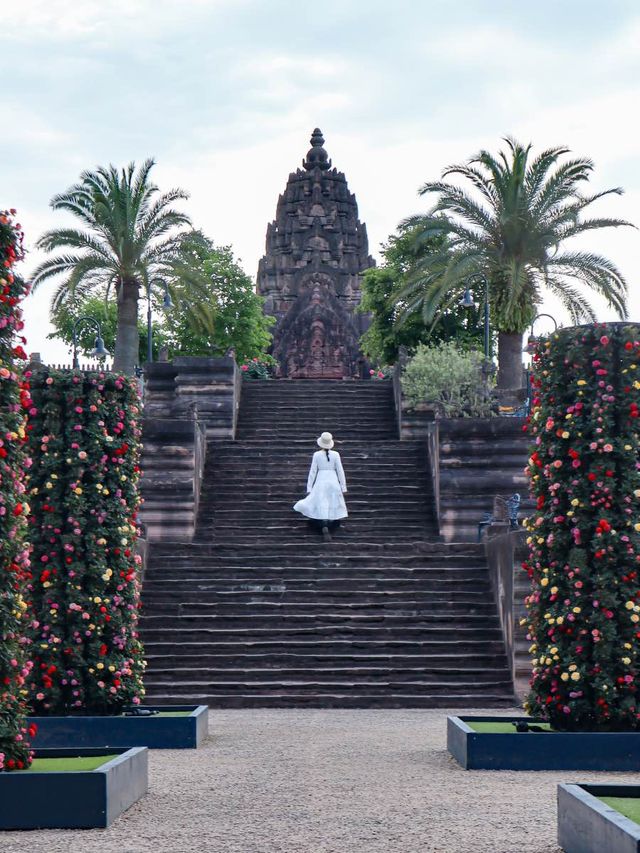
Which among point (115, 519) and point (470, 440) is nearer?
point (115, 519)

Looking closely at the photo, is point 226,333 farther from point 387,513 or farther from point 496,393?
point 387,513

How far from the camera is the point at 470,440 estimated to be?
83.3 feet

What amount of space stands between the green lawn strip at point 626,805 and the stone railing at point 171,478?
53.5 ft

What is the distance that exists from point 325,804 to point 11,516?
10.1 ft

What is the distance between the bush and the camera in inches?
1183

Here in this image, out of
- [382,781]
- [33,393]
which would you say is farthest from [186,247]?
[382,781]

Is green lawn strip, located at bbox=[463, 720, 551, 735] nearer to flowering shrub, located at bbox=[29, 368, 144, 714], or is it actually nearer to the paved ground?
the paved ground

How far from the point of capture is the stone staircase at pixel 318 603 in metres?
18.8

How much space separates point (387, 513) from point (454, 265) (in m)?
9.22

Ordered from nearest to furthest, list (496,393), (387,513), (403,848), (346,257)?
(403,848) < (387,513) < (496,393) < (346,257)

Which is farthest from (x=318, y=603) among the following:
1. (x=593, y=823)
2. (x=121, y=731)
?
(x=593, y=823)

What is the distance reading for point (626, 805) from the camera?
7762 mm

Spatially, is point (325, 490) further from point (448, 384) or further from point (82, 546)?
point (82, 546)

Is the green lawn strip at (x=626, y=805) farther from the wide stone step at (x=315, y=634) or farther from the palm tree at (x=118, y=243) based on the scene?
the palm tree at (x=118, y=243)
